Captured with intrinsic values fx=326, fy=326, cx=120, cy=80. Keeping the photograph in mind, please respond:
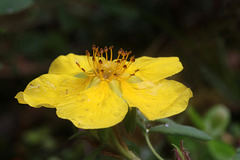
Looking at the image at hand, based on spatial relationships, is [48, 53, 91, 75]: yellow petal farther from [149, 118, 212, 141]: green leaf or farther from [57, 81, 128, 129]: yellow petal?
[149, 118, 212, 141]: green leaf

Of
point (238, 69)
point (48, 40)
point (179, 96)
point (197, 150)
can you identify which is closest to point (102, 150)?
point (179, 96)

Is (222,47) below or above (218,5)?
below

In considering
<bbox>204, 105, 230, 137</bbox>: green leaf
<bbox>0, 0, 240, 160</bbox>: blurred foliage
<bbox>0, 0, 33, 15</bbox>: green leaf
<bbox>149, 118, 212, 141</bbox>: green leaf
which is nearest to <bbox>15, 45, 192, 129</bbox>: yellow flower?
<bbox>149, 118, 212, 141</bbox>: green leaf

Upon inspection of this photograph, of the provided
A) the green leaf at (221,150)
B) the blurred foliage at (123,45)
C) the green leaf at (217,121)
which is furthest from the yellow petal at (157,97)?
the blurred foliage at (123,45)

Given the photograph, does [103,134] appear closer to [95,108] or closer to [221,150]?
[95,108]

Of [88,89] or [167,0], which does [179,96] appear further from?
[167,0]
